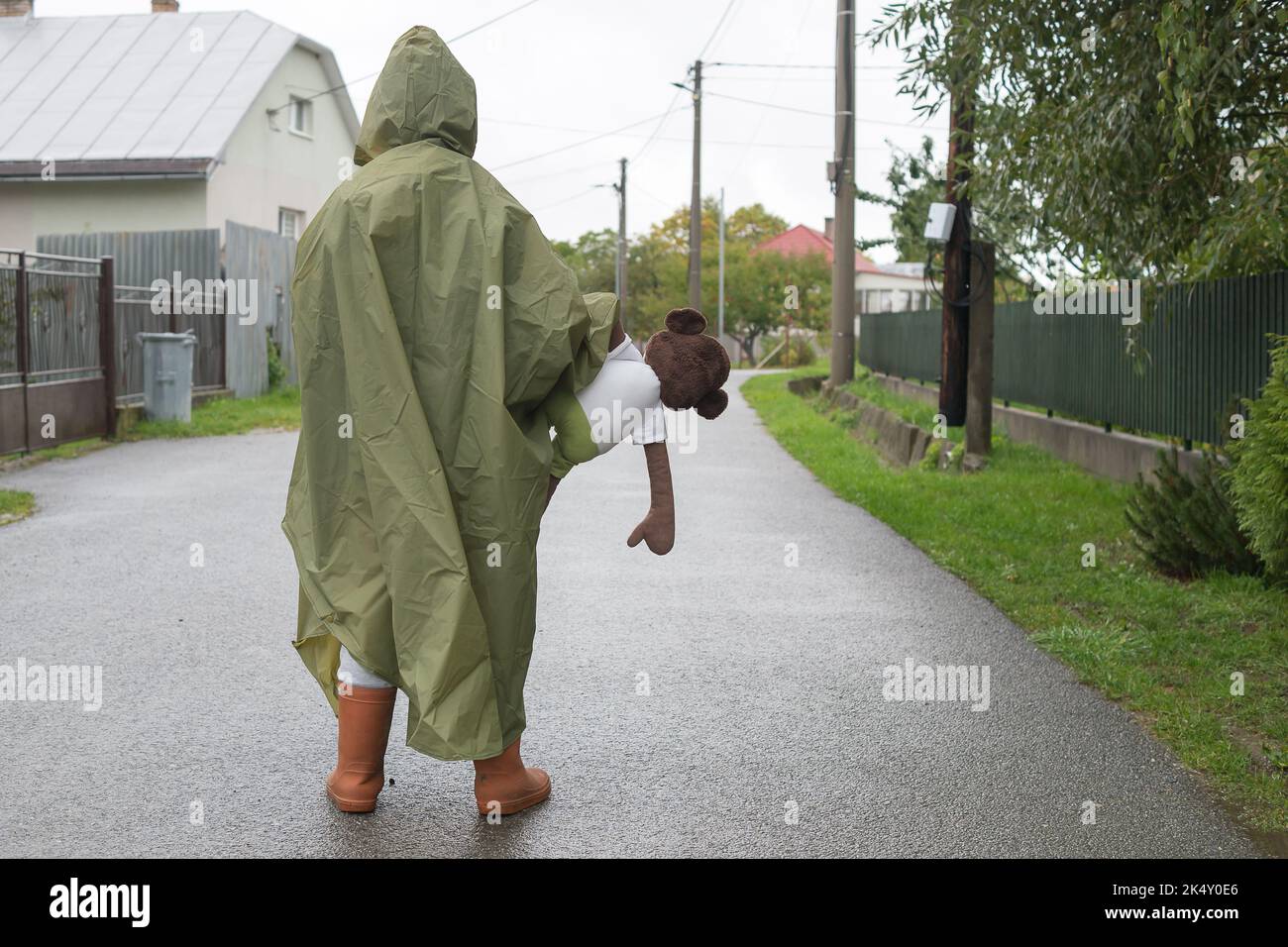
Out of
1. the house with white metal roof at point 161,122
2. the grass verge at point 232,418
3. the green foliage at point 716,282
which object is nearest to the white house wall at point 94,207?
the house with white metal roof at point 161,122

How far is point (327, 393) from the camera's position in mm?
3781

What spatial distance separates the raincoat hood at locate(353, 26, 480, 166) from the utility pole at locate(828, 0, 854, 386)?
18976 mm

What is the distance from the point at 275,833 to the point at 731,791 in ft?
4.42

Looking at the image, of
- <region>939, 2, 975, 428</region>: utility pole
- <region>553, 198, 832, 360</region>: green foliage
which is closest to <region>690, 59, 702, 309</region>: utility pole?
<region>553, 198, 832, 360</region>: green foliage

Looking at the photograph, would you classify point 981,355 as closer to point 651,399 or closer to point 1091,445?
point 1091,445

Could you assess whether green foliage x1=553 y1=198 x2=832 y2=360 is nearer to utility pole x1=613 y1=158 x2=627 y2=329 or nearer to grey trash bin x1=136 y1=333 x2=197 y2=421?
utility pole x1=613 y1=158 x2=627 y2=329

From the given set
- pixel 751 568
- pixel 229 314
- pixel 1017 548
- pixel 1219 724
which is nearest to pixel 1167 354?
pixel 1017 548

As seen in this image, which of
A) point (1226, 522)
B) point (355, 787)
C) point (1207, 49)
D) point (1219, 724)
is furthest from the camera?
point (1226, 522)

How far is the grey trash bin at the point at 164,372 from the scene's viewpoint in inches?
663

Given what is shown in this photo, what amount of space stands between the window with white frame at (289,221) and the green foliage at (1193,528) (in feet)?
70.3

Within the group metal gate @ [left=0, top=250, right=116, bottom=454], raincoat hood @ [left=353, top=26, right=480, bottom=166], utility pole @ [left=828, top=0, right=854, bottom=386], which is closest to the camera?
raincoat hood @ [left=353, top=26, right=480, bottom=166]

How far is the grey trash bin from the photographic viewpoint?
16.8 m

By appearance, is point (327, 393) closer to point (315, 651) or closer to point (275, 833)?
point (315, 651)
